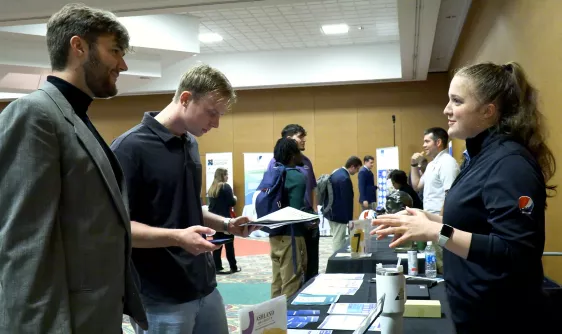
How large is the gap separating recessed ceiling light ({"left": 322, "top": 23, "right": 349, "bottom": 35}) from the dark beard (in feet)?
25.1

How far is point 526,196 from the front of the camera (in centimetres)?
141

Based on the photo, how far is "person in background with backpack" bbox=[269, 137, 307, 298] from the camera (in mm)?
3723

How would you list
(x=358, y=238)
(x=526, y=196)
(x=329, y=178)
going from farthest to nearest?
1. (x=329, y=178)
2. (x=358, y=238)
3. (x=526, y=196)

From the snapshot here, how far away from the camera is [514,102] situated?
160cm

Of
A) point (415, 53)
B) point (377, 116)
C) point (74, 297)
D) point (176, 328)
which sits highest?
point (415, 53)

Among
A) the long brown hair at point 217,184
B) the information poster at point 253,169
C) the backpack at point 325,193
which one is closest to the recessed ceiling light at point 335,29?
the information poster at point 253,169

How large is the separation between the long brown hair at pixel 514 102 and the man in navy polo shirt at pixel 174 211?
0.87m

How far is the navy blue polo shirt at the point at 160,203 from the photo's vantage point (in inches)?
62.2

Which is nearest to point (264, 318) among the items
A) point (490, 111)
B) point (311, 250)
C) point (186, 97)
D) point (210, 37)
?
point (186, 97)

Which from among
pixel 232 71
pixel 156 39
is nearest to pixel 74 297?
pixel 156 39

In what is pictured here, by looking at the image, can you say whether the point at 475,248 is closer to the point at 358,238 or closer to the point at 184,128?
the point at 184,128

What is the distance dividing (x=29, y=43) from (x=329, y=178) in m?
4.68

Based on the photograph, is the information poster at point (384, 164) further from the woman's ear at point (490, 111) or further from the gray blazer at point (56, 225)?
the gray blazer at point (56, 225)

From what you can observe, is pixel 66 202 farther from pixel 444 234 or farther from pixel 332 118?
pixel 332 118
